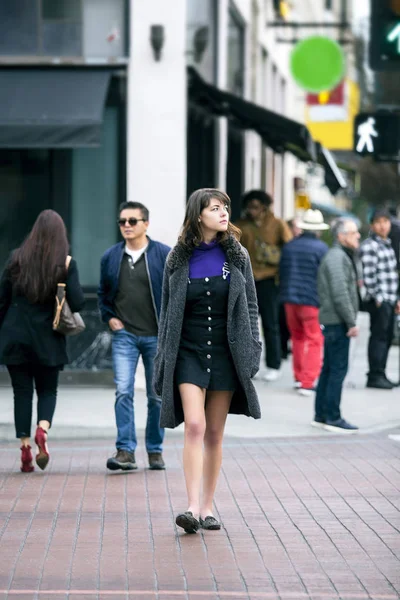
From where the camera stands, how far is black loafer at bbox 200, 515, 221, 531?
24.2 feet

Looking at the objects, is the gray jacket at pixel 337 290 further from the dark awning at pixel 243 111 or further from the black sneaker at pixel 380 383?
the dark awning at pixel 243 111

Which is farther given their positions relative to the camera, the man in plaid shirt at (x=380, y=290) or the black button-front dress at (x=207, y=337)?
the man in plaid shirt at (x=380, y=290)

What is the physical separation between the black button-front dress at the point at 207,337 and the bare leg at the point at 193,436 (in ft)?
0.25

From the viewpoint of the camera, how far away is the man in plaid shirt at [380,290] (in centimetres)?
1424

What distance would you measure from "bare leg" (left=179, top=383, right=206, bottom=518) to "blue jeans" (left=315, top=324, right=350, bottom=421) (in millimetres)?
4097

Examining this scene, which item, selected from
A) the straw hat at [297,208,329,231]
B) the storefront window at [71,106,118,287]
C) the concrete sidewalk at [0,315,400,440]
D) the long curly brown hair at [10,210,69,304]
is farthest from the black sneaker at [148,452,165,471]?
the storefront window at [71,106,118,287]

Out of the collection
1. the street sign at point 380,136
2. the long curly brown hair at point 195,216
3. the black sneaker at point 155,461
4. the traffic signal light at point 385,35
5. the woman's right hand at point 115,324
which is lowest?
the black sneaker at point 155,461

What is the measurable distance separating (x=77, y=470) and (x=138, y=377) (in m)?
4.82

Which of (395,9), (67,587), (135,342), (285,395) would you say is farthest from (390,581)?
(285,395)

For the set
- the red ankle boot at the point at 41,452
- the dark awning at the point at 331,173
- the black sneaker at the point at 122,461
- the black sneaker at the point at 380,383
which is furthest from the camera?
the dark awning at the point at 331,173

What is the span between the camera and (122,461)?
9352 mm

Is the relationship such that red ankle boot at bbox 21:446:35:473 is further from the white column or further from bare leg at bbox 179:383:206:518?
the white column

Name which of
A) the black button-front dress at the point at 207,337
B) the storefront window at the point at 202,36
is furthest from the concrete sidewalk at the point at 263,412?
the black button-front dress at the point at 207,337

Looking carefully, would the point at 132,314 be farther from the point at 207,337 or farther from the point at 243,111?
the point at 243,111
